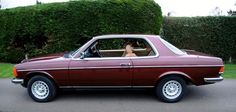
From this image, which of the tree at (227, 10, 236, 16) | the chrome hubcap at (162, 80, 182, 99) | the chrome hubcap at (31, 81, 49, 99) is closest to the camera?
the chrome hubcap at (162, 80, 182, 99)

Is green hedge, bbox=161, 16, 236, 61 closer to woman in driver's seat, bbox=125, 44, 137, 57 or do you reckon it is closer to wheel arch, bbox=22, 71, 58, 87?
woman in driver's seat, bbox=125, 44, 137, 57

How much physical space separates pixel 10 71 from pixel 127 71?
20.0 ft

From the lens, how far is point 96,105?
8812 millimetres

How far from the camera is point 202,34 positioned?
16.7m

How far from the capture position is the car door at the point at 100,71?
29.0 feet

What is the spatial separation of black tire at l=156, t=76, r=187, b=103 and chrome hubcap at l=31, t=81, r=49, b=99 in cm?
249

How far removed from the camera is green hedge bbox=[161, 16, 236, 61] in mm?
16516

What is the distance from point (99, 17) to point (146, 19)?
1692mm

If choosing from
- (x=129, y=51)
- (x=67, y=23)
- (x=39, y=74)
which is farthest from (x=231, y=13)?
(x=39, y=74)

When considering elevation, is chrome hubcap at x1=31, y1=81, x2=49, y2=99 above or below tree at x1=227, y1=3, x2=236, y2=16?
below

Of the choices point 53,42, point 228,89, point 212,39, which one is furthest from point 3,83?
point 212,39

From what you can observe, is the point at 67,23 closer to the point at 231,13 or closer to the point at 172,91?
the point at 172,91

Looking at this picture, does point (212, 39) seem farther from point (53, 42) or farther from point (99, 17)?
point (53, 42)

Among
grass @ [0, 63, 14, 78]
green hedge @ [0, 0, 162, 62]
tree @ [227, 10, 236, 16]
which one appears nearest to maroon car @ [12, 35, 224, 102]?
grass @ [0, 63, 14, 78]
